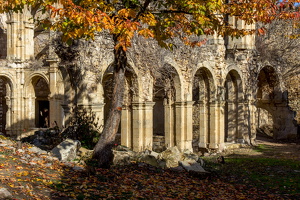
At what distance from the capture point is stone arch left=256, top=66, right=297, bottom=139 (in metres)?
21.5

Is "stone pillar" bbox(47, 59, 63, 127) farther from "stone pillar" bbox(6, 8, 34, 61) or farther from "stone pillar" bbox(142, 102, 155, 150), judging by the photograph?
"stone pillar" bbox(142, 102, 155, 150)

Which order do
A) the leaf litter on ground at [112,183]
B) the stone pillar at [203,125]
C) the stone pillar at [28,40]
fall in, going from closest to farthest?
the leaf litter on ground at [112,183] < the stone pillar at [203,125] < the stone pillar at [28,40]

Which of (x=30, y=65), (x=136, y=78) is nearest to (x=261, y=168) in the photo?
(x=136, y=78)

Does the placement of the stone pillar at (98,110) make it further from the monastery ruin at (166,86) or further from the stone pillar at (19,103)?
the stone pillar at (19,103)

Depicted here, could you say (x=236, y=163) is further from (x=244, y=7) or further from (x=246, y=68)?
(x=246, y=68)

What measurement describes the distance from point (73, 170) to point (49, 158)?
711 millimetres

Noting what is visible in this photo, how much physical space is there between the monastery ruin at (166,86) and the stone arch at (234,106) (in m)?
0.05

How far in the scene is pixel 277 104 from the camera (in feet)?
71.6

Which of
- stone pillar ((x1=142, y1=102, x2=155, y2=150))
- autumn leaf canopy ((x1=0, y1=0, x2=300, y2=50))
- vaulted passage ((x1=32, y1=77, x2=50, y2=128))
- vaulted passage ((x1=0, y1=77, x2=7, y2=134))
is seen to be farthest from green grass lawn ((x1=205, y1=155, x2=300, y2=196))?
vaulted passage ((x1=0, y1=77, x2=7, y2=134))

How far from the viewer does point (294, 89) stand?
2248cm

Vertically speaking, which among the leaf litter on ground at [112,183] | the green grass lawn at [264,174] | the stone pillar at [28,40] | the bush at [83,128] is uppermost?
the stone pillar at [28,40]

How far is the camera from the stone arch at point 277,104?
21547 millimetres

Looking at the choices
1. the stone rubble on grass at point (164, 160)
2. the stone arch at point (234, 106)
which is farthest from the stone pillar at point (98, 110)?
the stone arch at point (234, 106)

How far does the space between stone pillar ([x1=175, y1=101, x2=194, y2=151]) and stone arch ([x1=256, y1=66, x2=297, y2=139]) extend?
855 cm
